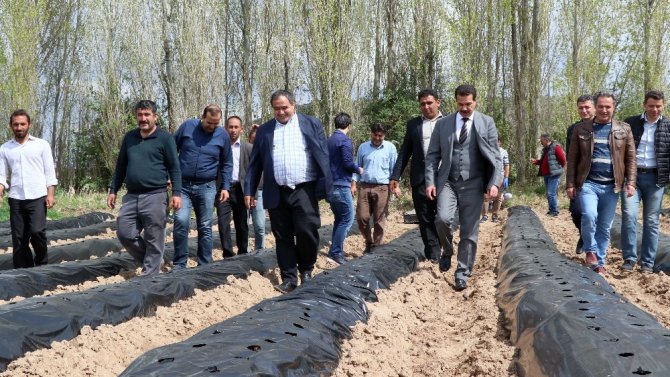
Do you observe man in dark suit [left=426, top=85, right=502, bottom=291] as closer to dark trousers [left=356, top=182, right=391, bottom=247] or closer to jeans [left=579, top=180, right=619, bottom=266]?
jeans [left=579, top=180, right=619, bottom=266]

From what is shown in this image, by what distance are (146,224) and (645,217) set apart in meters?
4.62

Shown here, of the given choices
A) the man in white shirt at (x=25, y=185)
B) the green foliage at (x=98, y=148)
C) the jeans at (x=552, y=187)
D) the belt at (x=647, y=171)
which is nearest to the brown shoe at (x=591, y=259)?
the belt at (x=647, y=171)

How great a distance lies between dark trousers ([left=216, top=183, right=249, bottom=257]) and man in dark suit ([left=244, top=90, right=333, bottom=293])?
1488 millimetres

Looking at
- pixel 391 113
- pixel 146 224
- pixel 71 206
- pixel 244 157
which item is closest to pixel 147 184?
pixel 146 224

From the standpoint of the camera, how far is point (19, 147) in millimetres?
5996

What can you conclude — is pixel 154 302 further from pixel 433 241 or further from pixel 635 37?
pixel 635 37

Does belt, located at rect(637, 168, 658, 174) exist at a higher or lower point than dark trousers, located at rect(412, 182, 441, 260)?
higher

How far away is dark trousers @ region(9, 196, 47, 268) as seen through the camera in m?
5.99

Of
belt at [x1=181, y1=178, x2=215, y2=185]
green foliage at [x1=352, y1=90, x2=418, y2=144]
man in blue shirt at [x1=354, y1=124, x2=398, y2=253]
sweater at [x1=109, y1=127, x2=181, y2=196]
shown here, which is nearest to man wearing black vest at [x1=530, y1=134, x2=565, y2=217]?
man in blue shirt at [x1=354, y1=124, x2=398, y2=253]

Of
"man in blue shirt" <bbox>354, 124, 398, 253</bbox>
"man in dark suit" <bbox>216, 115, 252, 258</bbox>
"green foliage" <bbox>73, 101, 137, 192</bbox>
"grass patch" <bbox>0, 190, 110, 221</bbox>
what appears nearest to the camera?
"man in dark suit" <bbox>216, 115, 252, 258</bbox>

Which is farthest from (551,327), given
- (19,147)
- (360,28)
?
(360,28)

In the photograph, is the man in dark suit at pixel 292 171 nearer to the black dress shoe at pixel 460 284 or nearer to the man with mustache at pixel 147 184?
the man with mustache at pixel 147 184

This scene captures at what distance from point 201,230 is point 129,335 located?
246 centimetres

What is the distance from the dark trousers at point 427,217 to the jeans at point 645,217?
1.79 m
